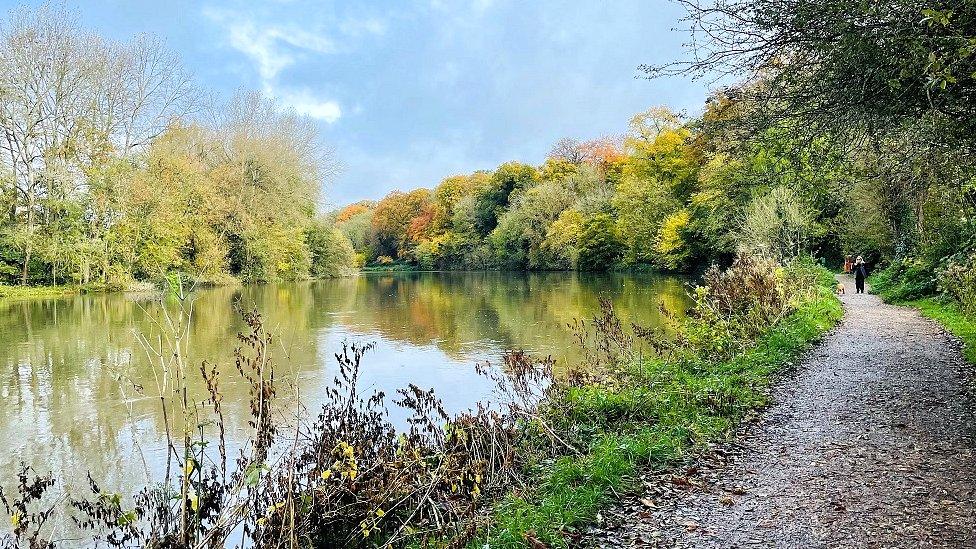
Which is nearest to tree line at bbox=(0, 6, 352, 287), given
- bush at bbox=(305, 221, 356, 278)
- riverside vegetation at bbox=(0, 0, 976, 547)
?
riverside vegetation at bbox=(0, 0, 976, 547)

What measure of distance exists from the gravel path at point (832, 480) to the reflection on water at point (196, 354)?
276cm

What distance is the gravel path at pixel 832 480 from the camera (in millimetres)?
3846

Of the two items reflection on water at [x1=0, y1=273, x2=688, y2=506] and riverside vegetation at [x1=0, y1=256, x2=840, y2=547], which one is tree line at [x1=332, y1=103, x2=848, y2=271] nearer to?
riverside vegetation at [x1=0, y1=256, x2=840, y2=547]

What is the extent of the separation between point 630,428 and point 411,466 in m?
2.47

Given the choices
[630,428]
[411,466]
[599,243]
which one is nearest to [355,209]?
[599,243]

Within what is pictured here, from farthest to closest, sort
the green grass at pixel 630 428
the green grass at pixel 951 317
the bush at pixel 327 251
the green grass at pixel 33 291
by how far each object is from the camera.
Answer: the bush at pixel 327 251 < the green grass at pixel 33 291 < the green grass at pixel 951 317 < the green grass at pixel 630 428

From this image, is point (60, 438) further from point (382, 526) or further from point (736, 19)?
point (736, 19)

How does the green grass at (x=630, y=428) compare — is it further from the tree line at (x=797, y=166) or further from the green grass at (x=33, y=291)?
the green grass at (x=33, y=291)

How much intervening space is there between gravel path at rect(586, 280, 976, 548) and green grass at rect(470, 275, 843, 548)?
207mm

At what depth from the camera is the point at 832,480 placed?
464cm

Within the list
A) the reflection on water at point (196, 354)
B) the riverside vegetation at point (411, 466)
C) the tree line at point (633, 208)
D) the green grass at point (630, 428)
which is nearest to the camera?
the riverside vegetation at point (411, 466)

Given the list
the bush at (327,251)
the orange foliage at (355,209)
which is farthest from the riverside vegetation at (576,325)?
the orange foliage at (355,209)

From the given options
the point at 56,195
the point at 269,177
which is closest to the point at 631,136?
the point at 269,177

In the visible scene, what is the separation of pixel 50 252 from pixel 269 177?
45.6 feet
